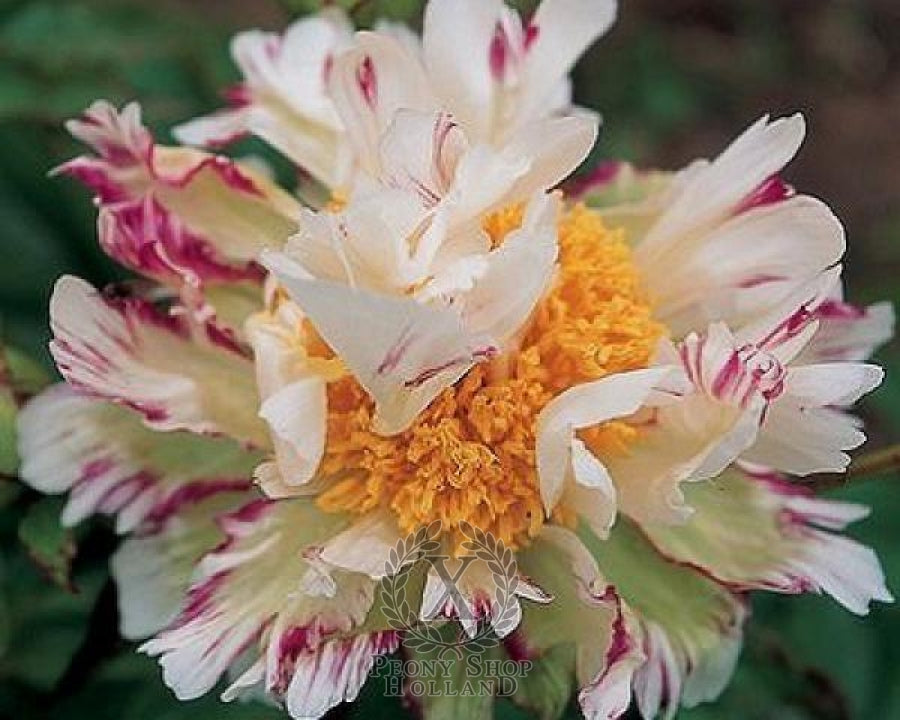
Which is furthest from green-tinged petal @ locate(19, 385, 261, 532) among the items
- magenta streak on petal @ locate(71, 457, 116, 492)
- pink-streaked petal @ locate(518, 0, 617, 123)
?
pink-streaked petal @ locate(518, 0, 617, 123)

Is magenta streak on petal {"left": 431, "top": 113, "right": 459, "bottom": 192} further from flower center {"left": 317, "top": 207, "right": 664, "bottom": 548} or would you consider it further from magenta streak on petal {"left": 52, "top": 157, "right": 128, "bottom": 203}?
magenta streak on petal {"left": 52, "top": 157, "right": 128, "bottom": 203}

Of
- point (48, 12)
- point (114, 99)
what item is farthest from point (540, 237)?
point (48, 12)

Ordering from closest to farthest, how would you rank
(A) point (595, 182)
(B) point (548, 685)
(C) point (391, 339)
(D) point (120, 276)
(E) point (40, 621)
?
(C) point (391, 339)
(B) point (548, 685)
(A) point (595, 182)
(E) point (40, 621)
(D) point (120, 276)

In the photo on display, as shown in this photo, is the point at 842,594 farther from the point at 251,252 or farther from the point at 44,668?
the point at 44,668

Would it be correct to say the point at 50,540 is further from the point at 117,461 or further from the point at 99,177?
the point at 99,177

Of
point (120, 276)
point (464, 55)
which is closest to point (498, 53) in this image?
point (464, 55)

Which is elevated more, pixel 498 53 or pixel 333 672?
pixel 498 53
